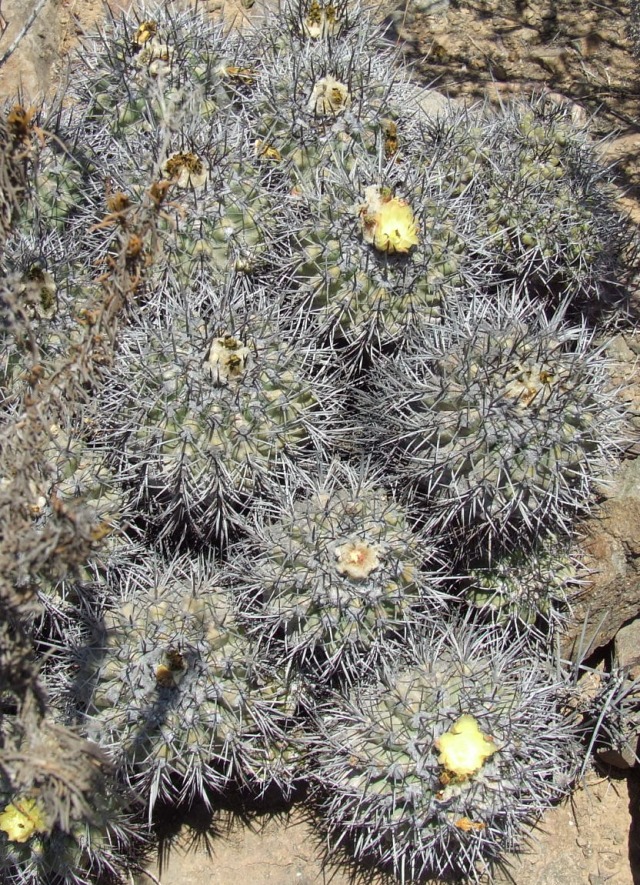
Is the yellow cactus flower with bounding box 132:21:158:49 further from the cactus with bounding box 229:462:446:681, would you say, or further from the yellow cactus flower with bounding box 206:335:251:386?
the cactus with bounding box 229:462:446:681

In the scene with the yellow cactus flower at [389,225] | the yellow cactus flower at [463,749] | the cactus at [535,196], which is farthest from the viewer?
the cactus at [535,196]

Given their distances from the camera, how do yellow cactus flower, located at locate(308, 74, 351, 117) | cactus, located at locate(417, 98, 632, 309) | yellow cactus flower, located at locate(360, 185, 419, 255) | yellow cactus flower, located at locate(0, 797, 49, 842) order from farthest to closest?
1. cactus, located at locate(417, 98, 632, 309)
2. yellow cactus flower, located at locate(308, 74, 351, 117)
3. yellow cactus flower, located at locate(360, 185, 419, 255)
4. yellow cactus flower, located at locate(0, 797, 49, 842)

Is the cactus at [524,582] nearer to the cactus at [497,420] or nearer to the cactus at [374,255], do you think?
the cactus at [497,420]

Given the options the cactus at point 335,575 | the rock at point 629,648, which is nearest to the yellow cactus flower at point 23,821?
the cactus at point 335,575

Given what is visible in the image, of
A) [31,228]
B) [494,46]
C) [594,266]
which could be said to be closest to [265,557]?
[31,228]

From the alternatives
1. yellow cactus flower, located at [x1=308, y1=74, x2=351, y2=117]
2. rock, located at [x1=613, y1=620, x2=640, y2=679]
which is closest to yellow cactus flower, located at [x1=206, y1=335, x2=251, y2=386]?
yellow cactus flower, located at [x1=308, y1=74, x2=351, y2=117]

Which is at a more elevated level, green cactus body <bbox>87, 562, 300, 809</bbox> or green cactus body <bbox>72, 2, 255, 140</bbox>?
green cactus body <bbox>72, 2, 255, 140</bbox>
